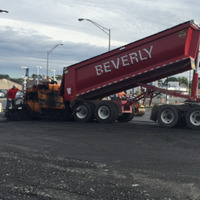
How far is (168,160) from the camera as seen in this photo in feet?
20.9

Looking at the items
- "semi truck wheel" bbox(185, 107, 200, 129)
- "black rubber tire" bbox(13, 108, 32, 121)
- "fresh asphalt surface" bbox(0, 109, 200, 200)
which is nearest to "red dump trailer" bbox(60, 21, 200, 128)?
"semi truck wheel" bbox(185, 107, 200, 129)

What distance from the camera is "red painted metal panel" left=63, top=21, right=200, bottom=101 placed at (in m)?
11.3

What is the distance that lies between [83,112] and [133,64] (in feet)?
10.7

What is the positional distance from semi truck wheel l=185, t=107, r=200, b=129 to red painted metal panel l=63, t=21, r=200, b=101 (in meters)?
1.85

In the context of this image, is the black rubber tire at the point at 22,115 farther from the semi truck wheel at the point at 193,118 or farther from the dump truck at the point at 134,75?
the semi truck wheel at the point at 193,118

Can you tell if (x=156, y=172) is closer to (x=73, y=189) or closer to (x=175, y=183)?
(x=175, y=183)

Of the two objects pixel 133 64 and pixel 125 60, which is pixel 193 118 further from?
pixel 125 60

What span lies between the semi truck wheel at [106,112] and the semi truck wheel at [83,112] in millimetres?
343

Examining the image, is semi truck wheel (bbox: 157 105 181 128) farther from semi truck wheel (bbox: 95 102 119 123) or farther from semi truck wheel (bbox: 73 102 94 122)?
semi truck wheel (bbox: 73 102 94 122)

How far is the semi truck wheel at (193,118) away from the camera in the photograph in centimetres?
1118

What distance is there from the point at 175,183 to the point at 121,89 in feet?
30.6

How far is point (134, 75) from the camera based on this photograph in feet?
40.0

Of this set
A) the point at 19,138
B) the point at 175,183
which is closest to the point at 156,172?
the point at 175,183

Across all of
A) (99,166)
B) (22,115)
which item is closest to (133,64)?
(22,115)
